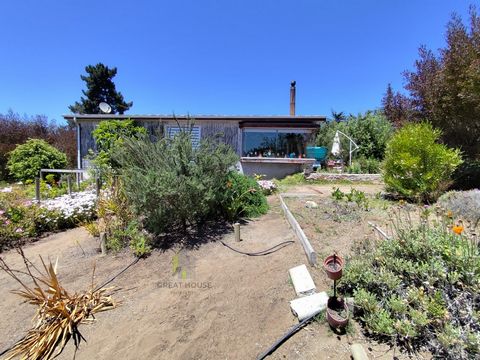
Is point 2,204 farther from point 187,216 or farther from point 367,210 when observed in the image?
point 367,210

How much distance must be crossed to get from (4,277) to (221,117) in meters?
9.89

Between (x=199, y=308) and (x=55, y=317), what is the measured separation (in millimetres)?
1583

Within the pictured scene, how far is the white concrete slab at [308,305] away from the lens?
251 centimetres

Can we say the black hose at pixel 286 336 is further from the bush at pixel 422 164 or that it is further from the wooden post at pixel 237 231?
the bush at pixel 422 164

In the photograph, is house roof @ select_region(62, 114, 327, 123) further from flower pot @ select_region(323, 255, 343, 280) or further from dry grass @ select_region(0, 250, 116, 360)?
flower pot @ select_region(323, 255, 343, 280)

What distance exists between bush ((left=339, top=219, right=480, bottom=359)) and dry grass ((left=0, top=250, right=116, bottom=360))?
9.44 feet

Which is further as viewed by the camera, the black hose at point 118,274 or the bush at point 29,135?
the bush at point 29,135

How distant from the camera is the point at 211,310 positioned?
2805 millimetres

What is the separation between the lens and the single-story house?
12.0m

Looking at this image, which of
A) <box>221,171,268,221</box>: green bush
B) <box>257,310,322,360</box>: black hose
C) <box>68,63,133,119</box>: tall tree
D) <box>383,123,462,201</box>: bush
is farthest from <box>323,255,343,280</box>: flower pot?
<box>68,63,133,119</box>: tall tree

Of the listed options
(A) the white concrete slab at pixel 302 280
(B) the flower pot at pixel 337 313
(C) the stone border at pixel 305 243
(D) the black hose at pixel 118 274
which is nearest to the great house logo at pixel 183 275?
(D) the black hose at pixel 118 274

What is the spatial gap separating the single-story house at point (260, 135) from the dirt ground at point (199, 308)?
799 cm

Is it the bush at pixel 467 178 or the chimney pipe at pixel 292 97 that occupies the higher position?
the chimney pipe at pixel 292 97

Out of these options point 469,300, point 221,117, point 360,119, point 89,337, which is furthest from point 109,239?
point 360,119
